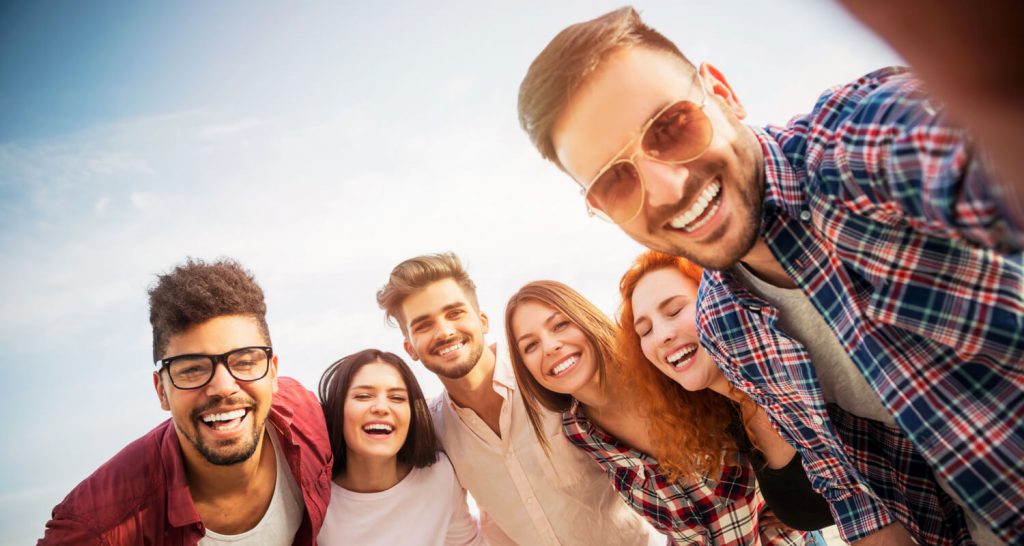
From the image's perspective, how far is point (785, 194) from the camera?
183 centimetres

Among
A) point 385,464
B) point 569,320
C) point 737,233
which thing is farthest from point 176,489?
point 737,233

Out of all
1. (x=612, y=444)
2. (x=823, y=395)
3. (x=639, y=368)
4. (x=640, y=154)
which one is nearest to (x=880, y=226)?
(x=640, y=154)

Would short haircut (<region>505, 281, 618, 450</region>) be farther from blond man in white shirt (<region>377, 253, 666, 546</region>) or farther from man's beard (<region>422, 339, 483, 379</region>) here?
man's beard (<region>422, 339, 483, 379</region>)

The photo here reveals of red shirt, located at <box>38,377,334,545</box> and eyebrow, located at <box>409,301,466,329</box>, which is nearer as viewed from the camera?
red shirt, located at <box>38,377,334,545</box>

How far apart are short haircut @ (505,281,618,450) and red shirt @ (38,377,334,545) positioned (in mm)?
1643

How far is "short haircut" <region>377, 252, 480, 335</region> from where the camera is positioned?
211 inches

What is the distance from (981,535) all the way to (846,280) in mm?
1190

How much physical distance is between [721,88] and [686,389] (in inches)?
84.7

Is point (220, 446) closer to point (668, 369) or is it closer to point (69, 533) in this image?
point (69, 533)

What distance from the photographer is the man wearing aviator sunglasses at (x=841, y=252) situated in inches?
55.8

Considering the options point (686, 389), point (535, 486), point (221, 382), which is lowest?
point (535, 486)

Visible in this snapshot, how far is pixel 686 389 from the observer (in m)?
3.62

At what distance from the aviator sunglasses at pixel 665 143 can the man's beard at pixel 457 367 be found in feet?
10.4

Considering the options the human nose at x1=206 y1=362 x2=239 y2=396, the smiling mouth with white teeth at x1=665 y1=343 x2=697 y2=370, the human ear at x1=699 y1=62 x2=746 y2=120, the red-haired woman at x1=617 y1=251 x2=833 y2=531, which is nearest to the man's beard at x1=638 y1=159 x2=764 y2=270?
the human ear at x1=699 y1=62 x2=746 y2=120
